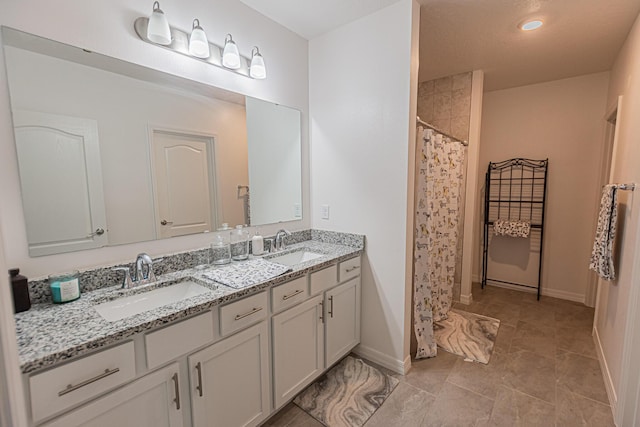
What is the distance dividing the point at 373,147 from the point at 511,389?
188cm

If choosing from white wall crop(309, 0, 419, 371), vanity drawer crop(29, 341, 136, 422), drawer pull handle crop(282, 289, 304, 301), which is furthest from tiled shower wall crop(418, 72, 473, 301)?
vanity drawer crop(29, 341, 136, 422)

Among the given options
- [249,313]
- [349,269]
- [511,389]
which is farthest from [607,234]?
[249,313]

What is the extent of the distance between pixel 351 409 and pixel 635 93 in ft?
8.89

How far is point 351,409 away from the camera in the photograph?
5.88 ft

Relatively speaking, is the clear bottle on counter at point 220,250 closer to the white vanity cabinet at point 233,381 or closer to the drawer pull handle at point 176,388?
the white vanity cabinet at point 233,381

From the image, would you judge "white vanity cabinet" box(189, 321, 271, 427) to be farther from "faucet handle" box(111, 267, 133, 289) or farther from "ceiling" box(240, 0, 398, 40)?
"ceiling" box(240, 0, 398, 40)

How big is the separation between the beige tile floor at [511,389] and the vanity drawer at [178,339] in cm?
84

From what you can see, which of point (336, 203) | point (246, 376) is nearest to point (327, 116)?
point (336, 203)

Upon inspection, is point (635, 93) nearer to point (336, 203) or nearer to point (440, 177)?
point (440, 177)

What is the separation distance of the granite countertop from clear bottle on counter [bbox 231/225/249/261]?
377 mm

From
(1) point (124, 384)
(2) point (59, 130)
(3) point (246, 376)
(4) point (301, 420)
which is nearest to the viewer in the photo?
(1) point (124, 384)

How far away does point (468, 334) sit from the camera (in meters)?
2.65

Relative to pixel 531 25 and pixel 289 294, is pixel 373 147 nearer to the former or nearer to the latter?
pixel 289 294

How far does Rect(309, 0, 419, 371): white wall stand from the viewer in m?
1.98
